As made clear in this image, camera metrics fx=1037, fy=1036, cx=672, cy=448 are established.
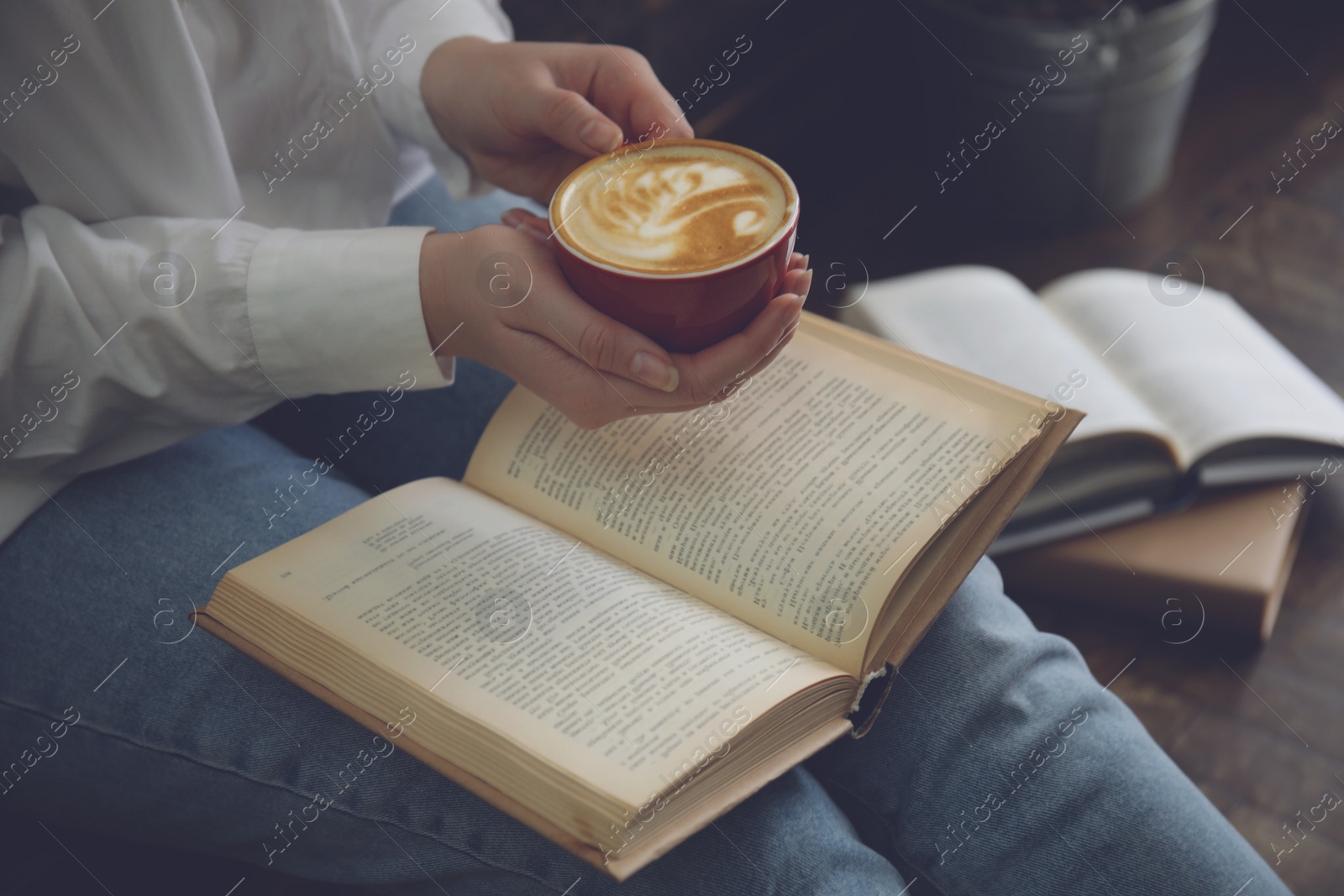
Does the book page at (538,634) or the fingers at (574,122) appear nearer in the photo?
the book page at (538,634)

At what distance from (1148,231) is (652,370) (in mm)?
1152

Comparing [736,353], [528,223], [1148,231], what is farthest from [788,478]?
[1148,231]

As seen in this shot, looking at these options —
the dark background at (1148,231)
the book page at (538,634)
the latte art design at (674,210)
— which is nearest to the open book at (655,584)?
the book page at (538,634)

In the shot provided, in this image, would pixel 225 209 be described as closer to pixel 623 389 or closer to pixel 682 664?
pixel 623 389

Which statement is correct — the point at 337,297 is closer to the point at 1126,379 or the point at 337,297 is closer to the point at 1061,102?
the point at 1126,379

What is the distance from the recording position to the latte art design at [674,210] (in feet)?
2.02

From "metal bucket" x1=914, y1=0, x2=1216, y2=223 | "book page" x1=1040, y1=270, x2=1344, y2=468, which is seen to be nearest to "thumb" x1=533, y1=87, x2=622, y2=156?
"book page" x1=1040, y1=270, x2=1344, y2=468

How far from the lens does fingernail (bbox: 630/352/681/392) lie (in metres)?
0.61

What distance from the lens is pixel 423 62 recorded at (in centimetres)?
86

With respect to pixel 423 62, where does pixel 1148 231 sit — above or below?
below

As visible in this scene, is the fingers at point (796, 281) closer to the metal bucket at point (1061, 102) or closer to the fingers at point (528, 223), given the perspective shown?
the fingers at point (528, 223)

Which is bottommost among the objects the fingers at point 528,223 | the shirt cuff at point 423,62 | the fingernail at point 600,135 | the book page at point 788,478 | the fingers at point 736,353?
the book page at point 788,478

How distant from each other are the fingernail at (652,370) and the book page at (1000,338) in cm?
50

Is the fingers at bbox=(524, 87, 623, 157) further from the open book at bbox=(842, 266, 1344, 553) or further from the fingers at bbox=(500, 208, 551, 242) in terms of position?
the open book at bbox=(842, 266, 1344, 553)
